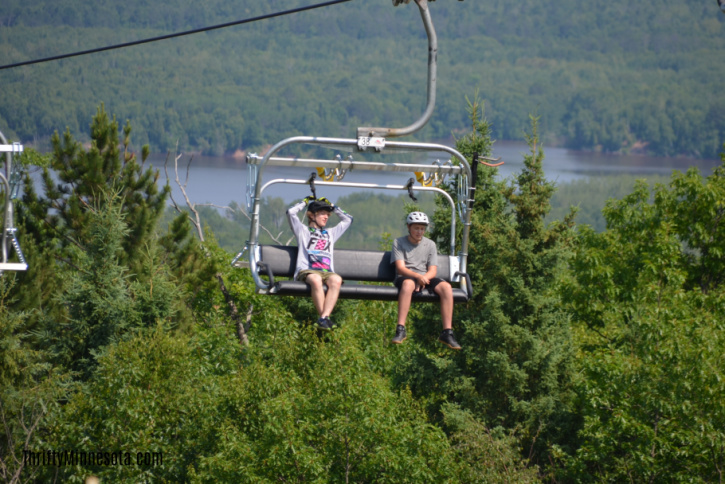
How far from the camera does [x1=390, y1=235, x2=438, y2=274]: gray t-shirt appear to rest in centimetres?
933

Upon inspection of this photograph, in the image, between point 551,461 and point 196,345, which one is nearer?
point 551,461

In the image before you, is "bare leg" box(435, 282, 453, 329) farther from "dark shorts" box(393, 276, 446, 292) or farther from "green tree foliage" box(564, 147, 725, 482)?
"green tree foliage" box(564, 147, 725, 482)

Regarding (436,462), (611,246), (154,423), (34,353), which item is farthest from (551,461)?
(34,353)

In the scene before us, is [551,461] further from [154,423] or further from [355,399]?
[154,423]

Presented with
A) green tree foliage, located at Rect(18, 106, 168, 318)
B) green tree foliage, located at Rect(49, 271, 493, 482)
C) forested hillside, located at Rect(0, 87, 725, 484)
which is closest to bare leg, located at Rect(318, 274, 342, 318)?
green tree foliage, located at Rect(49, 271, 493, 482)

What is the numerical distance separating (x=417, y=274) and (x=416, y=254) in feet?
1.12

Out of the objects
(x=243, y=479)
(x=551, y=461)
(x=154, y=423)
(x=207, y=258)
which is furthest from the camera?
(x=207, y=258)

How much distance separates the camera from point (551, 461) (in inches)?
810

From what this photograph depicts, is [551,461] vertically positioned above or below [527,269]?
below

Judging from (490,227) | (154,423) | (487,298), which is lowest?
(154,423)

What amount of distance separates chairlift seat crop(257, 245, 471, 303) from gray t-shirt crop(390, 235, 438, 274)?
142 mm

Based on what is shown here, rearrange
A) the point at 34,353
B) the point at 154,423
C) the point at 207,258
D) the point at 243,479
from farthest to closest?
the point at 207,258, the point at 34,353, the point at 154,423, the point at 243,479

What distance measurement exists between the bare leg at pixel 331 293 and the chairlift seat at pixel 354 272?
64mm

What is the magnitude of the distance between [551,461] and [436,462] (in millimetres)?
4159
